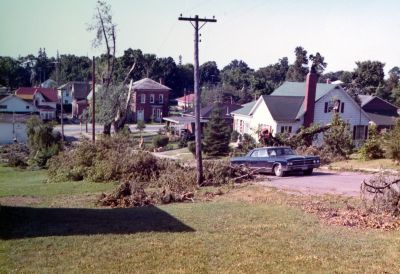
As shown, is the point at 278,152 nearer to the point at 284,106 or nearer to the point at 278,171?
the point at 278,171

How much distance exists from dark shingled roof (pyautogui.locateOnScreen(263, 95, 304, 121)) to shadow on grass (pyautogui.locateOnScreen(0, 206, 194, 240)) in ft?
81.3

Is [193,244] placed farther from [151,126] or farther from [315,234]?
[151,126]

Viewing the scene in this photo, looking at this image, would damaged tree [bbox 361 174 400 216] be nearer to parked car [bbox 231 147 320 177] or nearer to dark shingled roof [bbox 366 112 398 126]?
parked car [bbox 231 147 320 177]

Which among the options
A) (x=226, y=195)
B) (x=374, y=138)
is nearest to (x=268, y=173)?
(x=226, y=195)

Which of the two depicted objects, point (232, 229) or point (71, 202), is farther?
point (71, 202)

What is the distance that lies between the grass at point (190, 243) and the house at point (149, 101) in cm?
6003

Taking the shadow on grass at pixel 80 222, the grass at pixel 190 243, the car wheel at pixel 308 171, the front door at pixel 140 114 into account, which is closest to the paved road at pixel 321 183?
the car wheel at pixel 308 171

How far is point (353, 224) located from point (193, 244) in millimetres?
4208

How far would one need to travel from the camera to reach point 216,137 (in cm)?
3791

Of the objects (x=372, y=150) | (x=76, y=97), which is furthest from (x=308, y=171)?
(x=76, y=97)

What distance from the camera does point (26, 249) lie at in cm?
936

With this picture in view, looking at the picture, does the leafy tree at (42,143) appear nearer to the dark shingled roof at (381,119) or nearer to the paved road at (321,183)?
the paved road at (321,183)

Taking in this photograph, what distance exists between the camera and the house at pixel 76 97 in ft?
276

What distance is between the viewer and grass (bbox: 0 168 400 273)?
8188 mm
